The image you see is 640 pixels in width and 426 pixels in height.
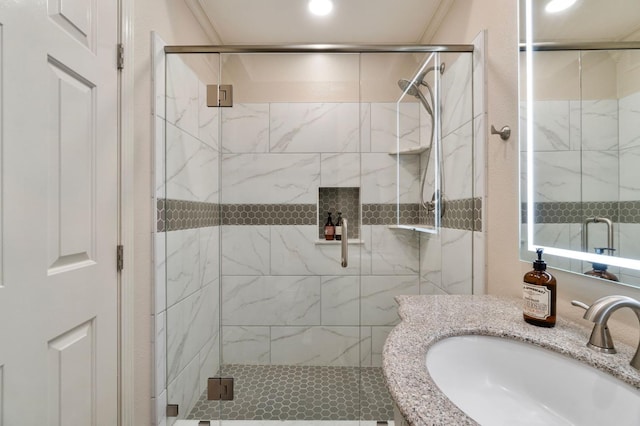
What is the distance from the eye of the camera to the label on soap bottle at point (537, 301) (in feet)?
2.60

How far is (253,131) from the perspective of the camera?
6.34 ft

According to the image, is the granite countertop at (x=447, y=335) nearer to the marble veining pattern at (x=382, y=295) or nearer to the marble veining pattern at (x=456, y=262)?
the marble veining pattern at (x=456, y=262)

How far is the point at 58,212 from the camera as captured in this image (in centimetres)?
88

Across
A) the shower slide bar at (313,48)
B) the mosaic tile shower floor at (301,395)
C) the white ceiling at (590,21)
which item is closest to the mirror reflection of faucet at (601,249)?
the white ceiling at (590,21)

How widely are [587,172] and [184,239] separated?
1705mm

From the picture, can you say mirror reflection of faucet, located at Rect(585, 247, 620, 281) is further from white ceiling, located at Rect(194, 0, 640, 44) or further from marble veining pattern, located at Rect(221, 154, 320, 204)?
white ceiling, located at Rect(194, 0, 640, 44)

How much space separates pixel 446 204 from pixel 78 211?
1679 millimetres

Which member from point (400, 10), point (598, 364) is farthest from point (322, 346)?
point (400, 10)

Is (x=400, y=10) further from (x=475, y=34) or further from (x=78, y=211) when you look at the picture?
(x=78, y=211)

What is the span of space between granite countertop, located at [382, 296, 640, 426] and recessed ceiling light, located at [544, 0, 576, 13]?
3.19 ft

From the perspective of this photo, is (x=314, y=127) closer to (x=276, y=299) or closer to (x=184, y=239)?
(x=184, y=239)

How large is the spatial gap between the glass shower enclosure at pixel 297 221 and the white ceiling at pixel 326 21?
357mm

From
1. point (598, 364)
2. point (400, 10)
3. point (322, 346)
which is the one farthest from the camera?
point (322, 346)

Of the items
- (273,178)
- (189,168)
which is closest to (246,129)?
(273,178)
